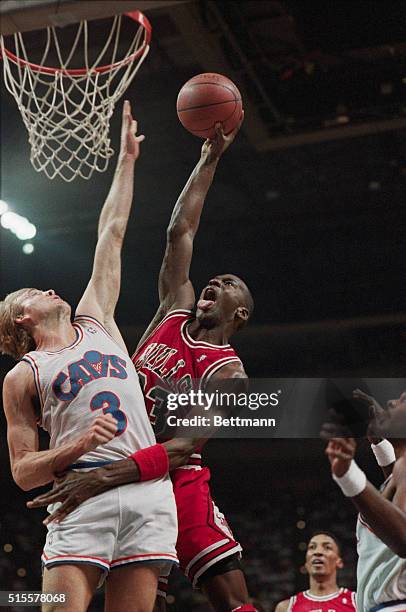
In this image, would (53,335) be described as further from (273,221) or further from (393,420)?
(273,221)

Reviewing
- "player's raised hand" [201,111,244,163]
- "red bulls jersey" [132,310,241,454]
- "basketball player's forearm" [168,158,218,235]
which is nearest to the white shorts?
"red bulls jersey" [132,310,241,454]

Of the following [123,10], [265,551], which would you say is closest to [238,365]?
[123,10]

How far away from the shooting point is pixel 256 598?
659 centimetres

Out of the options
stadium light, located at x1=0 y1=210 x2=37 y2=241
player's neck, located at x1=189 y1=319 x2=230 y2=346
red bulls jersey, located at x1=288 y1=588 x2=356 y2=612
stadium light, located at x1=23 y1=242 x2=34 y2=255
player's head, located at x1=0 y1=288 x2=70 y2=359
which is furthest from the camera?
stadium light, located at x1=0 y1=210 x2=37 y2=241

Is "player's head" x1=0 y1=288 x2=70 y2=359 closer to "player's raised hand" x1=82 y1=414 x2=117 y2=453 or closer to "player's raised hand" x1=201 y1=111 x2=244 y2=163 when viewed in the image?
"player's raised hand" x1=82 y1=414 x2=117 y2=453

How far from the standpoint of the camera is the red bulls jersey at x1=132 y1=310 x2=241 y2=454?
353 cm

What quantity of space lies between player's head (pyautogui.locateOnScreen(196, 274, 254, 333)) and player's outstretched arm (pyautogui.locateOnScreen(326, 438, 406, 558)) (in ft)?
4.17

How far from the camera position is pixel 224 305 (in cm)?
372

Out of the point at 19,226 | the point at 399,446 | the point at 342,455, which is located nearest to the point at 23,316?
the point at 342,455

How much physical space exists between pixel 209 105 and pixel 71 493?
6.00 ft

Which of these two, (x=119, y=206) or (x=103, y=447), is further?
(x=119, y=206)

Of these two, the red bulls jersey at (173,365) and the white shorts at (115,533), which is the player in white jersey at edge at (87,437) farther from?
the red bulls jersey at (173,365)

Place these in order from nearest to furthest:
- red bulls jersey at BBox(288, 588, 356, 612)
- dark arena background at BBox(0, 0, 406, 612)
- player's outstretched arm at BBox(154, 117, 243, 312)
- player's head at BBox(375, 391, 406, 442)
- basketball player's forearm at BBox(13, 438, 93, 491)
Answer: basketball player's forearm at BBox(13, 438, 93, 491) → player's head at BBox(375, 391, 406, 442) → player's outstretched arm at BBox(154, 117, 243, 312) → red bulls jersey at BBox(288, 588, 356, 612) → dark arena background at BBox(0, 0, 406, 612)

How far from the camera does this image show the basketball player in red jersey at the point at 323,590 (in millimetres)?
5043
